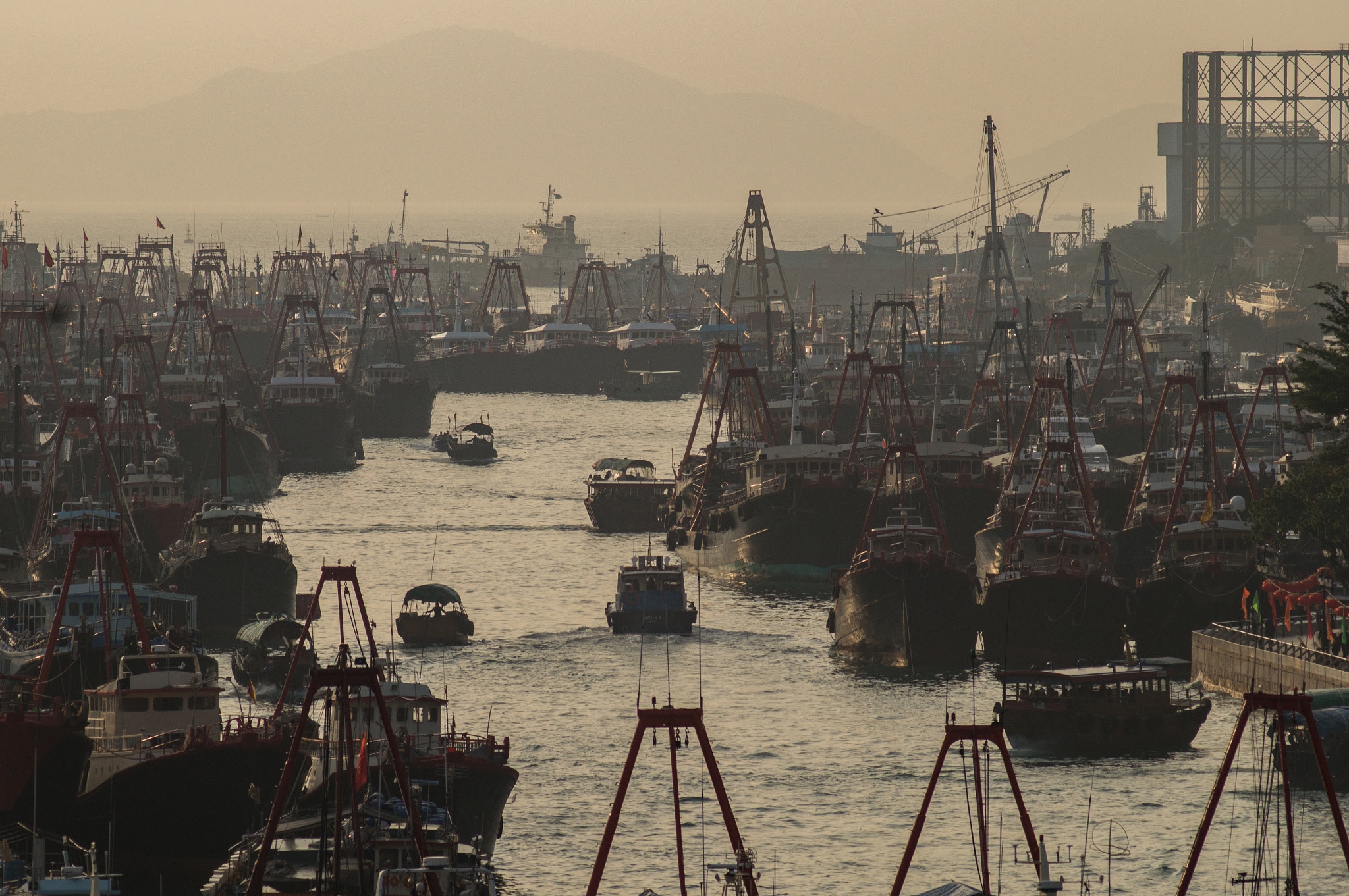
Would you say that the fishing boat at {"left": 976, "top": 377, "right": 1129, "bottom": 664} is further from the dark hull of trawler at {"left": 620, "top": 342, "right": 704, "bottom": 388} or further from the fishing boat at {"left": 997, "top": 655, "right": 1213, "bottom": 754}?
the dark hull of trawler at {"left": 620, "top": 342, "right": 704, "bottom": 388}

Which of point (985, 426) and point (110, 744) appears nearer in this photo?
point (110, 744)

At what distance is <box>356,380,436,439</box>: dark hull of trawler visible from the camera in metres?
139

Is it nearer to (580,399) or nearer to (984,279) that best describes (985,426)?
(580,399)

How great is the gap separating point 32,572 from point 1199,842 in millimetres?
47745

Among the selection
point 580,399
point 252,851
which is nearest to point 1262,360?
point 580,399

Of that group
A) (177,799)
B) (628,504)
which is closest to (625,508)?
(628,504)

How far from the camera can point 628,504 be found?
96.7m

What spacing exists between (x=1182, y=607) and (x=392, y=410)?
8263 centimetres

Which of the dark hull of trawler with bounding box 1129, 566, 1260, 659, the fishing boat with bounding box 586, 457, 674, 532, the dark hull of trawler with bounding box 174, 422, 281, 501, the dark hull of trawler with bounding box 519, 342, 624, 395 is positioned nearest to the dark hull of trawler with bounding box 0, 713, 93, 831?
the dark hull of trawler with bounding box 1129, 566, 1260, 659

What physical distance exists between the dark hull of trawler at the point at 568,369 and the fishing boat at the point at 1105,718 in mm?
120760

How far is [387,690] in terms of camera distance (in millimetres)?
48562

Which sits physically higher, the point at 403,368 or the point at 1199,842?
the point at 403,368

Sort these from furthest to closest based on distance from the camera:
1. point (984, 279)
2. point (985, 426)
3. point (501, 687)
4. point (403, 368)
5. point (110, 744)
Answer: point (984, 279)
point (403, 368)
point (985, 426)
point (501, 687)
point (110, 744)

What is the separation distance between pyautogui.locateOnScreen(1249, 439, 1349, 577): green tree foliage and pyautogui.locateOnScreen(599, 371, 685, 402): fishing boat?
103m
